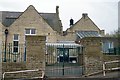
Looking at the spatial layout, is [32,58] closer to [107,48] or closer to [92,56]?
[92,56]

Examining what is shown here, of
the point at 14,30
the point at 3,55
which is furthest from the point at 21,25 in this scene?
the point at 3,55

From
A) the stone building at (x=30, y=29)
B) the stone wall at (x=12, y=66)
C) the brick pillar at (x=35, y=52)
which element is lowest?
the stone wall at (x=12, y=66)

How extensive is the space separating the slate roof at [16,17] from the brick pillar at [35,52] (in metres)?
24.2

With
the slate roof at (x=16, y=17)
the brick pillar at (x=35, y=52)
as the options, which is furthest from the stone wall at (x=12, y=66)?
the slate roof at (x=16, y=17)

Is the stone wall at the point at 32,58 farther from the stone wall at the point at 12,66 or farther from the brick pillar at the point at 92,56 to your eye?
the brick pillar at the point at 92,56

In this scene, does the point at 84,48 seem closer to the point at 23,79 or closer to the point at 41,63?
the point at 41,63

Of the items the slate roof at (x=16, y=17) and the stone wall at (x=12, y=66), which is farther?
the slate roof at (x=16, y=17)

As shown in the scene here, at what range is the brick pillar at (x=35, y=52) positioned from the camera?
44.6 feet

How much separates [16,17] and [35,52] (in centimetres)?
2584

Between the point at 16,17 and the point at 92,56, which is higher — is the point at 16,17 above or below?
above

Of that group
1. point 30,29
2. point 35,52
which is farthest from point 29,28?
point 35,52

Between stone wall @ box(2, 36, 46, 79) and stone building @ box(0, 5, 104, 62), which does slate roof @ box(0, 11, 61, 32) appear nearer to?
stone building @ box(0, 5, 104, 62)

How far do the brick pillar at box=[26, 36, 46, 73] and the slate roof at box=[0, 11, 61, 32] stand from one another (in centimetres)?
2416

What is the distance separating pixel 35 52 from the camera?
44.9 ft
